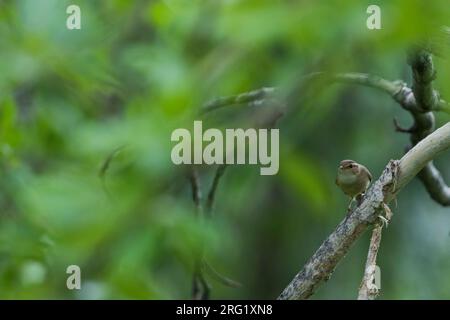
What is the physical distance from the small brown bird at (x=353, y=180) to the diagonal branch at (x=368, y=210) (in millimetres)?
66

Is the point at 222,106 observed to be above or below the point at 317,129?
below

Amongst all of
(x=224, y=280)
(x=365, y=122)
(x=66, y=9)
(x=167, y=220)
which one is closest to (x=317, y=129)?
(x=365, y=122)

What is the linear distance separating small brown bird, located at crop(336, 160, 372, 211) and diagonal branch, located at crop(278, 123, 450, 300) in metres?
0.07

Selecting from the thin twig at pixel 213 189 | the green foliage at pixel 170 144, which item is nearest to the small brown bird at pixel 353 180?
the green foliage at pixel 170 144

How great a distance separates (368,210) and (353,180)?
13 cm

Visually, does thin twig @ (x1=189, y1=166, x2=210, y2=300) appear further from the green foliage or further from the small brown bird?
the small brown bird

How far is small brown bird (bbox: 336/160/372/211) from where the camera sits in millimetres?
1236

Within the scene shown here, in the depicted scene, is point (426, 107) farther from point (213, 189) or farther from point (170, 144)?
point (170, 144)

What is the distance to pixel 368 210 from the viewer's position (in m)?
1.13

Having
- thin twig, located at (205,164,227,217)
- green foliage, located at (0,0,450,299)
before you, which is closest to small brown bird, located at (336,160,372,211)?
green foliage, located at (0,0,450,299)

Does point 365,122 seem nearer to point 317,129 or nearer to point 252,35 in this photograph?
point 317,129

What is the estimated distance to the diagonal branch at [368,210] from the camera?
1.13 meters

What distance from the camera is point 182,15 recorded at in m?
1.39
